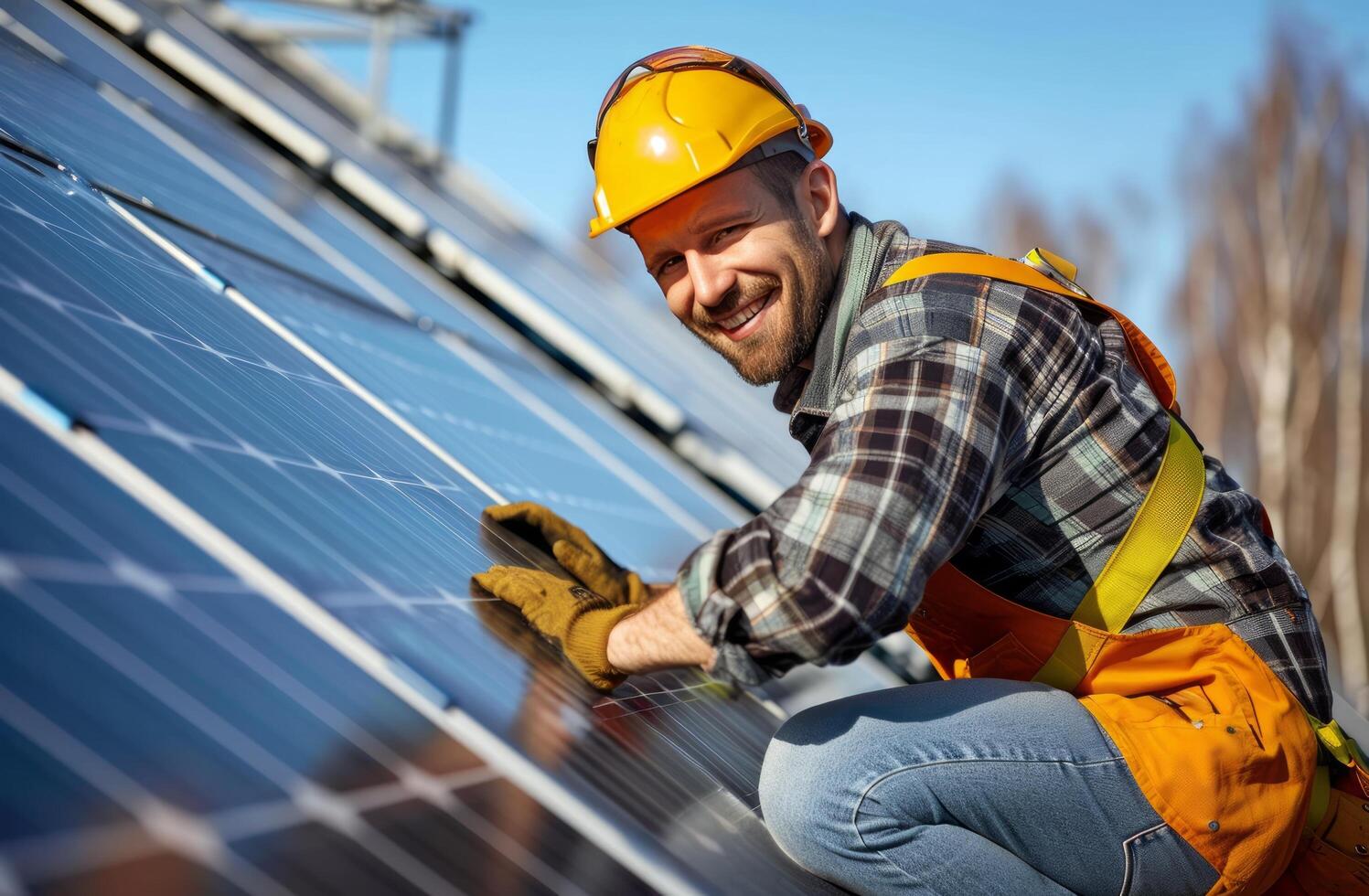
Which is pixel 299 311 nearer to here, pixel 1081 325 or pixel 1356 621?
pixel 1081 325

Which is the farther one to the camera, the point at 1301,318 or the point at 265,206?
the point at 1301,318

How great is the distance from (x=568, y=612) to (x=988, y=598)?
0.92 m

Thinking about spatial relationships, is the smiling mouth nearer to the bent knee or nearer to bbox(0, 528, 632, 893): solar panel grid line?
the bent knee

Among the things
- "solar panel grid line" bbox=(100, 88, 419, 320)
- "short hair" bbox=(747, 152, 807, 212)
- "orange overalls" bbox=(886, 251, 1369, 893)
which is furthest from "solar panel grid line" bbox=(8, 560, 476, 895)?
"solar panel grid line" bbox=(100, 88, 419, 320)

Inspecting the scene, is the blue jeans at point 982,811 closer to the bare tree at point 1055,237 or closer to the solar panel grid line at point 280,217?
the solar panel grid line at point 280,217

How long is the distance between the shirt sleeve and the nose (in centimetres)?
68

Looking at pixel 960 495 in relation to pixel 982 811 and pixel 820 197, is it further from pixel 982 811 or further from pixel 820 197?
pixel 820 197

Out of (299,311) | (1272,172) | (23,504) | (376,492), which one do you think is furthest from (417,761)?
(1272,172)

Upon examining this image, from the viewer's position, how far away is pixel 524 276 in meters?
7.41

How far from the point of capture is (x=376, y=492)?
109 inches

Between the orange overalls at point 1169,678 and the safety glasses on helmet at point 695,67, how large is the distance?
2.42 ft

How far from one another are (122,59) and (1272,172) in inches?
685

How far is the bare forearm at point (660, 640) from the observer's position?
7.80ft

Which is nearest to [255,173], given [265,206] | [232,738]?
[265,206]
